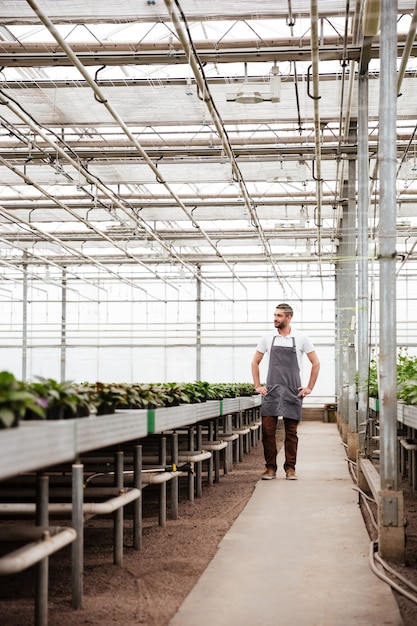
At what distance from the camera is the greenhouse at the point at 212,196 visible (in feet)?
14.6

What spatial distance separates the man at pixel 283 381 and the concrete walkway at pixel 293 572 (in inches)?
31.4

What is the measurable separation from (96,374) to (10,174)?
9.45 meters

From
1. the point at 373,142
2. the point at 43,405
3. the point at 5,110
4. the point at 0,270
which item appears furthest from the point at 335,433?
the point at 43,405

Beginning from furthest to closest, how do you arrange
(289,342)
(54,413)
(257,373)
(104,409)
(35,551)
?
(289,342)
(257,373)
(104,409)
(54,413)
(35,551)

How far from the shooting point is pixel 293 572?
3652mm

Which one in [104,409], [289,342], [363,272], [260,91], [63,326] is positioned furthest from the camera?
[63,326]

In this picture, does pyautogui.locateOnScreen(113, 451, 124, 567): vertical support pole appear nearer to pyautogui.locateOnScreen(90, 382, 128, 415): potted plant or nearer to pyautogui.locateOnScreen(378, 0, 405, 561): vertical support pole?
pyautogui.locateOnScreen(90, 382, 128, 415): potted plant

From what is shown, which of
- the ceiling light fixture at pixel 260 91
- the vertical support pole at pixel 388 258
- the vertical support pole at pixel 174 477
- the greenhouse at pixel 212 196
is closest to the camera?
the vertical support pole at pixel 388 258

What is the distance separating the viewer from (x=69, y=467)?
4570 mm

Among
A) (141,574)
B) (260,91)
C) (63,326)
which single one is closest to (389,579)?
(141,574)

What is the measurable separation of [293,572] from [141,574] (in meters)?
0.68

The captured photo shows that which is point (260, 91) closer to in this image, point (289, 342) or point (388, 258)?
point (289, 342)

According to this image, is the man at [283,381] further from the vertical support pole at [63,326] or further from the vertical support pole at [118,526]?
Answer: the vertical support pole at [63,326]

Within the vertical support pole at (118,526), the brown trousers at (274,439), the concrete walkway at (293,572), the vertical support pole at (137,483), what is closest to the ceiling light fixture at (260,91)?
the brown trousers at (274,439)
